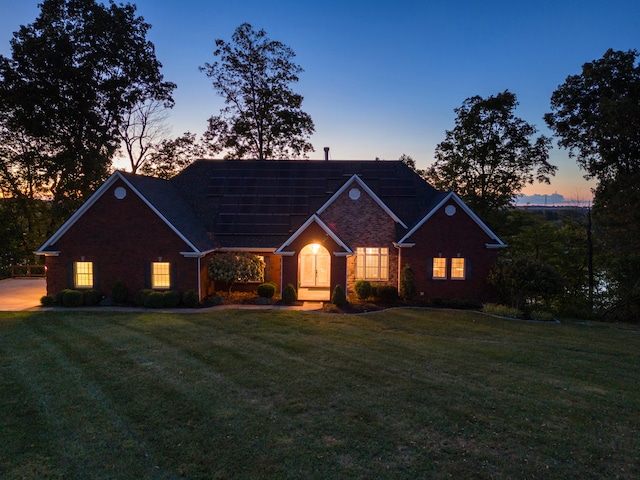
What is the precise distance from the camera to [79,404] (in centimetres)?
774

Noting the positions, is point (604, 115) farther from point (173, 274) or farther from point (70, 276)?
point (70, 276)

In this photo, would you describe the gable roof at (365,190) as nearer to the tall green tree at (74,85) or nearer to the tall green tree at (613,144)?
the tall green tree at (613,144)

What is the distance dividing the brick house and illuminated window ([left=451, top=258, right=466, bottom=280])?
0.19 ft

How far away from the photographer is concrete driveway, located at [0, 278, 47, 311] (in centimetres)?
1805

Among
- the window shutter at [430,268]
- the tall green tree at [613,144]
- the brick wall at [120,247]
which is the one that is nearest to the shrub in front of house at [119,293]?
the brick wall at [120,247]

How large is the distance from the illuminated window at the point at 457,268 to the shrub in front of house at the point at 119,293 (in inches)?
697

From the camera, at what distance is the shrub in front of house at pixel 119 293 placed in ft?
61.1

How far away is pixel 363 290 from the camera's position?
807 inches

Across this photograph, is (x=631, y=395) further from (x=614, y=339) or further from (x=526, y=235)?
(x=526, y=235)

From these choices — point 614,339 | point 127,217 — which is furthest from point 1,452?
point 614,339

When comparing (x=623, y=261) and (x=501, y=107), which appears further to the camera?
(x=501, y=107)

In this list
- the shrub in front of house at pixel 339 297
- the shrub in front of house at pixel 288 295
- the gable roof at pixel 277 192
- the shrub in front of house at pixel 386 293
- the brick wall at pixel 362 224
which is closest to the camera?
the shrub in front of house at pixel 339 297

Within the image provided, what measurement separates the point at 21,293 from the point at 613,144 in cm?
3452

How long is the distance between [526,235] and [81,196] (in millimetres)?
36060
